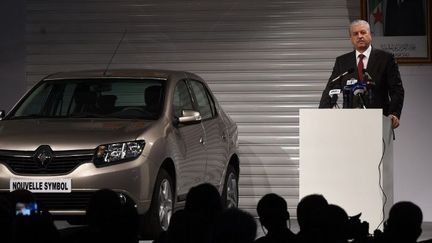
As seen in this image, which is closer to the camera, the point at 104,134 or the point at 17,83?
the point at 104,134

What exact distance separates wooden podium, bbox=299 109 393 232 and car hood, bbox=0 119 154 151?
158 cm

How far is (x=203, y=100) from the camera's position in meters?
11.6

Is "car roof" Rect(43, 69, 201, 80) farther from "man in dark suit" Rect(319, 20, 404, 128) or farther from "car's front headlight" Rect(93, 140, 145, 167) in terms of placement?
"man in dark suit" Rect(319, 20, 404, 128)

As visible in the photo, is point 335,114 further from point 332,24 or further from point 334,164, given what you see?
point 332,24

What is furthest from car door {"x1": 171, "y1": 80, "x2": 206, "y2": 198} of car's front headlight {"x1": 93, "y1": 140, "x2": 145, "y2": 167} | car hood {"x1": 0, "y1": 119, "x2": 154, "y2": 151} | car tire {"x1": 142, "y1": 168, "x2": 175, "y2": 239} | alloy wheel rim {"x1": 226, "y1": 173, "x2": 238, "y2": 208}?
alloy wheel rim {"x1": 226, "y1": 173, "x2": 238, "y2": 208}

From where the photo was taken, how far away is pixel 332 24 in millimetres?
13711

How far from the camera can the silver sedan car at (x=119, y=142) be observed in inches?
361

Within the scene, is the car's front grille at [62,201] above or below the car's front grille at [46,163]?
below

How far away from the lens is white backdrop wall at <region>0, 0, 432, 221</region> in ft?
45.0

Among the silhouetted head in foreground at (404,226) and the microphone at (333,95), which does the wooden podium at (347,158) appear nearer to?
the microphone at (333,95)

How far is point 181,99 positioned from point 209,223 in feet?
17.4

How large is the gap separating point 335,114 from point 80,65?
6051 millimetres

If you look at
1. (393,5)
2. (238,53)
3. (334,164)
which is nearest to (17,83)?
(238,53)

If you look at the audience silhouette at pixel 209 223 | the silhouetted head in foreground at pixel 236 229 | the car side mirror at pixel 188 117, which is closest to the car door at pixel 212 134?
the car side mirror at pixel 188 117
